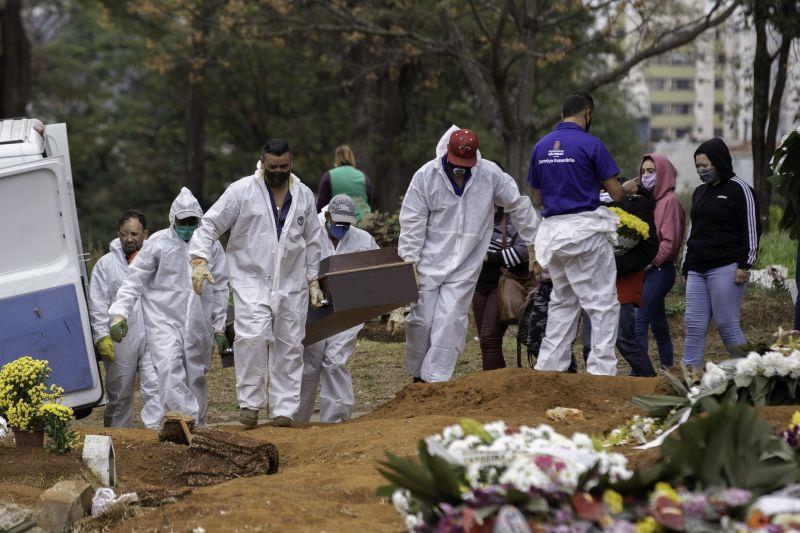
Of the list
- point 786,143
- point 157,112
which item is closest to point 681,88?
point 157,112

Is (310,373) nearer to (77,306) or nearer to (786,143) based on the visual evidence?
(77,306)

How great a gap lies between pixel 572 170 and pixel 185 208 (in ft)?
9.84

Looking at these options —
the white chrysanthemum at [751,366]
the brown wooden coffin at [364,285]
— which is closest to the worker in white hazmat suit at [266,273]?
the brown wooden coffin at [364,285]

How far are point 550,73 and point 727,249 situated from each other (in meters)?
17.9

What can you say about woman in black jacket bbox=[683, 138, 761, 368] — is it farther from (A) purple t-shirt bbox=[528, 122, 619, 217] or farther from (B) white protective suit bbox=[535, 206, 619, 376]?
(A) purple t-shirt bbox=[528, 122, 619, 217]

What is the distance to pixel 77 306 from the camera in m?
9.30

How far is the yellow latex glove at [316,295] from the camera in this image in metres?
9.41

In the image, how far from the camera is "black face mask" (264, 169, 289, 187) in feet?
30.8

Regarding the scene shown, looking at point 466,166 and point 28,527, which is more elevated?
point 466,166

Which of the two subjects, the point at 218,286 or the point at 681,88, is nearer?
the point at 218,286

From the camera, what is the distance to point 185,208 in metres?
10.1

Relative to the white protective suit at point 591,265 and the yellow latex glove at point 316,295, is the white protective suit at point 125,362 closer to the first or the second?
the yellow latex glove at point 316,295

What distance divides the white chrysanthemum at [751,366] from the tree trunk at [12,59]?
17552mm

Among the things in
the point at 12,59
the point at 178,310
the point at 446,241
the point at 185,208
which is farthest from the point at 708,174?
the point at 12,59
